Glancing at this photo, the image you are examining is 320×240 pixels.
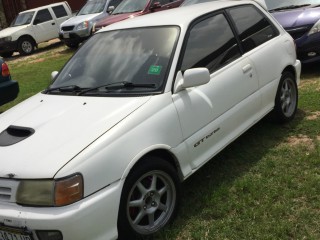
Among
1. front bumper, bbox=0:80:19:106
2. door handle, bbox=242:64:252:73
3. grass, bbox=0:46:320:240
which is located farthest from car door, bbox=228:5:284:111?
front bumper, bbox=0:80:19:106

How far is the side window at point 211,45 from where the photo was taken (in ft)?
13.0

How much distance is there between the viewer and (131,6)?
13656mm

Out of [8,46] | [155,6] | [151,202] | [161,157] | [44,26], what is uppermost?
[161,157]

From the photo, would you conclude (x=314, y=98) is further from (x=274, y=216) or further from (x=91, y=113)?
(x=91, y=113)

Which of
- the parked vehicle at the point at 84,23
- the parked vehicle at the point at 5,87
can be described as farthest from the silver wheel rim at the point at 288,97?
the parked vehicle at the point at 84,23

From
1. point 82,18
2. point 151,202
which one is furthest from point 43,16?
point 151,202

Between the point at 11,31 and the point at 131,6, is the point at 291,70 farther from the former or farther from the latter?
the point at 11,31

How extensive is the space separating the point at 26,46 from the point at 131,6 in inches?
245

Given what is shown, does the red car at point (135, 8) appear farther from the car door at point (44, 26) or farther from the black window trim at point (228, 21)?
the black window trim at point (228, 21)

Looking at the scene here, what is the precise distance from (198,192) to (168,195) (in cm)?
54

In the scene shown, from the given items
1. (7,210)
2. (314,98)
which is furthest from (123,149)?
(314,98)

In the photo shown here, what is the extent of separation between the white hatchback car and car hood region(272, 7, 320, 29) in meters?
2.45

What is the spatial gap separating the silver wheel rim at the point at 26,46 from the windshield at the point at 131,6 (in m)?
5.61

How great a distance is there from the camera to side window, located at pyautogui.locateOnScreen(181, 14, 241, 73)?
3.95 meters
